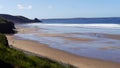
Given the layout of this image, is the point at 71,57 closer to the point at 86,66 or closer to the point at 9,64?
the point at 86,66

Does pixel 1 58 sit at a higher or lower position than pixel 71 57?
higher

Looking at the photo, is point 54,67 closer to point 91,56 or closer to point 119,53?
point 91,56

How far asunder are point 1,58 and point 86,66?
9.00 meters

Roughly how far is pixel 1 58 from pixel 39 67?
1.28 m

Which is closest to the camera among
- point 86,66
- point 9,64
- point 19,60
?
point 9,64

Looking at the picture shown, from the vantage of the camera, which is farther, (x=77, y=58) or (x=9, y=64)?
(x=77, y=58)

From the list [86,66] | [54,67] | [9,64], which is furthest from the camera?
[86,66]

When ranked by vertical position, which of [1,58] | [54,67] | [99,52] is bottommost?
[99,52]

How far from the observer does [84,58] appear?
1966 centimetres

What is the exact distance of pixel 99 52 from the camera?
72.3ft

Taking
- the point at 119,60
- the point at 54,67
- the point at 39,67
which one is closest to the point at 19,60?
the point at 39,67

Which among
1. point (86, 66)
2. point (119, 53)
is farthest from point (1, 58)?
point (119, 53)

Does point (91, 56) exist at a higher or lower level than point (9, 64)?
lower

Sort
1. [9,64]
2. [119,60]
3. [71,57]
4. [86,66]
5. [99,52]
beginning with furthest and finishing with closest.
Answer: [99,52] → [71,57] → [119,60] → [86,66] → [9,64]
